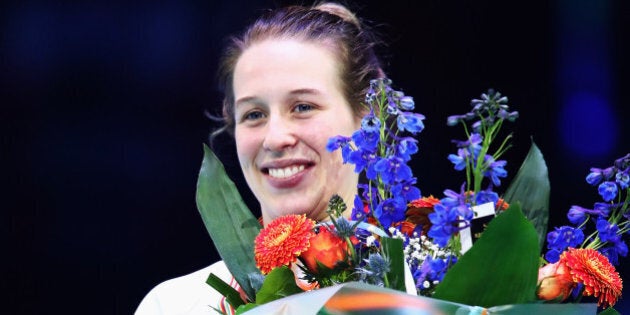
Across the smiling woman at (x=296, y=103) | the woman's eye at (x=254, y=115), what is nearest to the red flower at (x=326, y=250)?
the smiling woman at (x=296, y=103)

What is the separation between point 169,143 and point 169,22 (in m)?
0.30

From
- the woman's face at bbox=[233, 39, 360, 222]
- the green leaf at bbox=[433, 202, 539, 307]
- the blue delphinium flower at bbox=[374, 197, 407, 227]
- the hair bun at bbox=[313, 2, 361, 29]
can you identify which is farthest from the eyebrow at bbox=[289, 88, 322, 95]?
the green leaf at bbox=[433, 202, 539, 307]

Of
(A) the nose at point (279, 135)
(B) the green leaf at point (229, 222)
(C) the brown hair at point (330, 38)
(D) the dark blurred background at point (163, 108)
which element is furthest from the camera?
(D) the dark blurred background at point (163, 108)

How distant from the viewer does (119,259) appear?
7.66ft

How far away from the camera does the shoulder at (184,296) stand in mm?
1705

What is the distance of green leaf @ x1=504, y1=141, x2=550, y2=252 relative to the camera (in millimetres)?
1064

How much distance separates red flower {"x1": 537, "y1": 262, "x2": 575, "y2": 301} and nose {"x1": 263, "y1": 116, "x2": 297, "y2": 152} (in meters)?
0.55

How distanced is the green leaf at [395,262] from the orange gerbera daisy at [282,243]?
0.10 metres

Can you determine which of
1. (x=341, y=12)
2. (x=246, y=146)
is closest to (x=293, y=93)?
(x=246, y=146)

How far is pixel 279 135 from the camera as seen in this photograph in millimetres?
1431

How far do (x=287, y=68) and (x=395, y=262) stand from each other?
2.10 feet

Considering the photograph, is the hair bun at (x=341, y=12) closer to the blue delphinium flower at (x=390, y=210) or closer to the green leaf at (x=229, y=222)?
the green leaf at (x=229, y=222)

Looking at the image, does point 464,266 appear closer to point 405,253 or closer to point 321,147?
point 405,253

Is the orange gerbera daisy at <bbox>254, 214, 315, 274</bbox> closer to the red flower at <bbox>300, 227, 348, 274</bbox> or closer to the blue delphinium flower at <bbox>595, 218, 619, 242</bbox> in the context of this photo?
the red flower at <bbox>300, 227, 348, 274</bbox>
